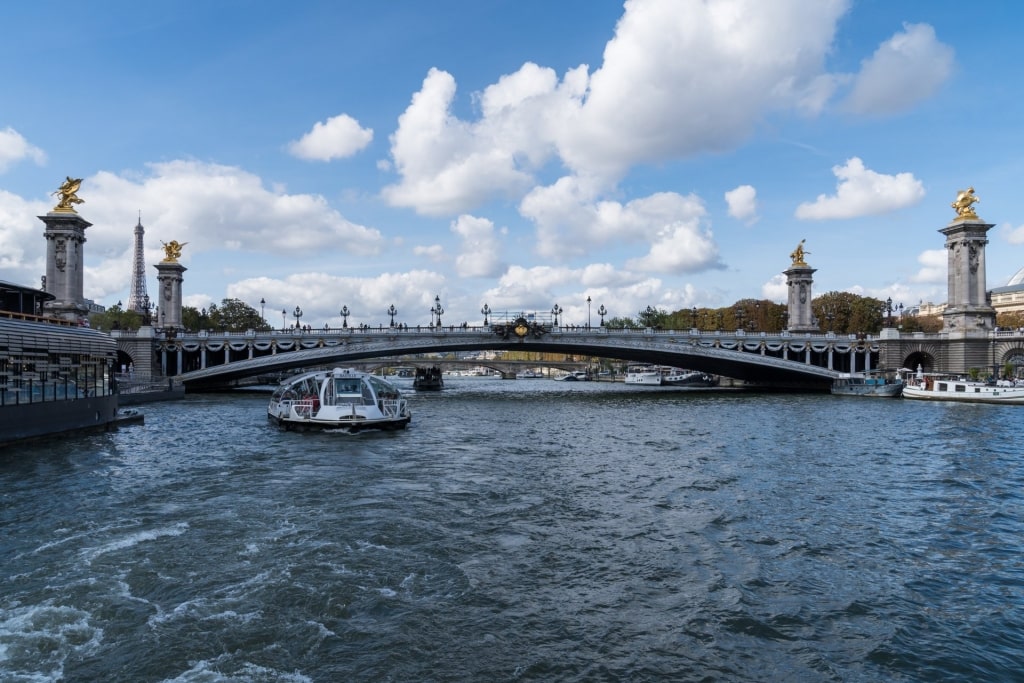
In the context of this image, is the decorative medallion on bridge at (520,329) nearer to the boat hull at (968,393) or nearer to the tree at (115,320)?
the boat hull at (968,393)

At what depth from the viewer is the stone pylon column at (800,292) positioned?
3590 inches

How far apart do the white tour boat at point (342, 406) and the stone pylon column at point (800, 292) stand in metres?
68.4

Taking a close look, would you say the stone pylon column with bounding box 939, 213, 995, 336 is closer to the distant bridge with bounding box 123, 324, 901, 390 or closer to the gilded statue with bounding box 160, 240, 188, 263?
the distant bridge with bounding box 123, 324, 901, 390

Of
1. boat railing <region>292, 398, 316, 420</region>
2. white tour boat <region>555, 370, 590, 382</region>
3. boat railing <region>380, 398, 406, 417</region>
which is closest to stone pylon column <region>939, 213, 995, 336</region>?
boat railing <region>380, 398, 406, 417</region>

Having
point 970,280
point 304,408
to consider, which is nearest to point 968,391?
point 970,280

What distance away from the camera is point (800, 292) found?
9212 cm

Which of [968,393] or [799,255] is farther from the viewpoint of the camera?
[799,255]

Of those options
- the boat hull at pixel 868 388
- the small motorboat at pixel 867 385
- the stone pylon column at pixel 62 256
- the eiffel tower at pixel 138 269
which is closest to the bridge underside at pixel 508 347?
the small motorboat at pixel 867 385

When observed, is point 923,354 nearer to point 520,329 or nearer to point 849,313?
point 849,313

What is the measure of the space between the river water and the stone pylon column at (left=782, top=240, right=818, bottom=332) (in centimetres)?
6840

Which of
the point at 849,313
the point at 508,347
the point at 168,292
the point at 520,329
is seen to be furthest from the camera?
the point at 849,313

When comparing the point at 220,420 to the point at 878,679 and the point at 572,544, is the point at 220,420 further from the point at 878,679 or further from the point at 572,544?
the point at 878,679

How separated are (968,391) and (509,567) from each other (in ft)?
190

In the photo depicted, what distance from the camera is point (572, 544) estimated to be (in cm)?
1447
